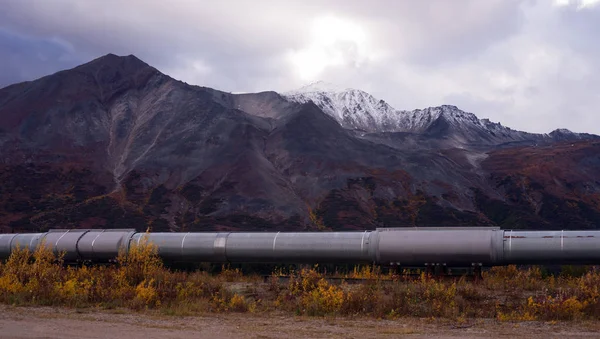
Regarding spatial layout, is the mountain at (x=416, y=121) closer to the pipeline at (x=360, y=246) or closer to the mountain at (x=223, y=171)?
the mountain at (x=223, y=171)

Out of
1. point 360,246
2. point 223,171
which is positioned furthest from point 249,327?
point 223,171

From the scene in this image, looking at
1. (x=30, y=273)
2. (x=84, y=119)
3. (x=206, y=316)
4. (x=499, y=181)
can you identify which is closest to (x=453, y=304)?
(x=206, y=316)

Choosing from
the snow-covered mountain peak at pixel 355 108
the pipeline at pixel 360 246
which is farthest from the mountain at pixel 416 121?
the pipeline at pixel 360 246

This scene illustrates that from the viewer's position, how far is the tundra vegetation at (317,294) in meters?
13.9

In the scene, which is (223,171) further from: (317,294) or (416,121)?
(416,121)

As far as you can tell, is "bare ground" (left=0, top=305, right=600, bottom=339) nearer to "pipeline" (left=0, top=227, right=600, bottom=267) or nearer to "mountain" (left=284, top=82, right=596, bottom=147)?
"pipeline" (left=0, top=227, right=600, bottom=267)

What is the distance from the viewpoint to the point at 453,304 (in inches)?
572

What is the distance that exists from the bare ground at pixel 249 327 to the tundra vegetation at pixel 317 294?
690 mm

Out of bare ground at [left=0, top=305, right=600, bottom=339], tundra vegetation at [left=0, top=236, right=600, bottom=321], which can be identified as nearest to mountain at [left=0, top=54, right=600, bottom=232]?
tundra vegetation at [left=0, top=236, right=600, bottom=321]

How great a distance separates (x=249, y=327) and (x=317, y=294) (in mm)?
3251

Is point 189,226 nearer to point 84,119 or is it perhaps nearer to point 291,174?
point 291,174

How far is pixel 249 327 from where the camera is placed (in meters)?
12.1

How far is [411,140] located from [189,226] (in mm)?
65084

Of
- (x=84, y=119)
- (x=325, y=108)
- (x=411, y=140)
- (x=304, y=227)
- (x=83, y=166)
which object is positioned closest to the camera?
(x=304, y=227)
